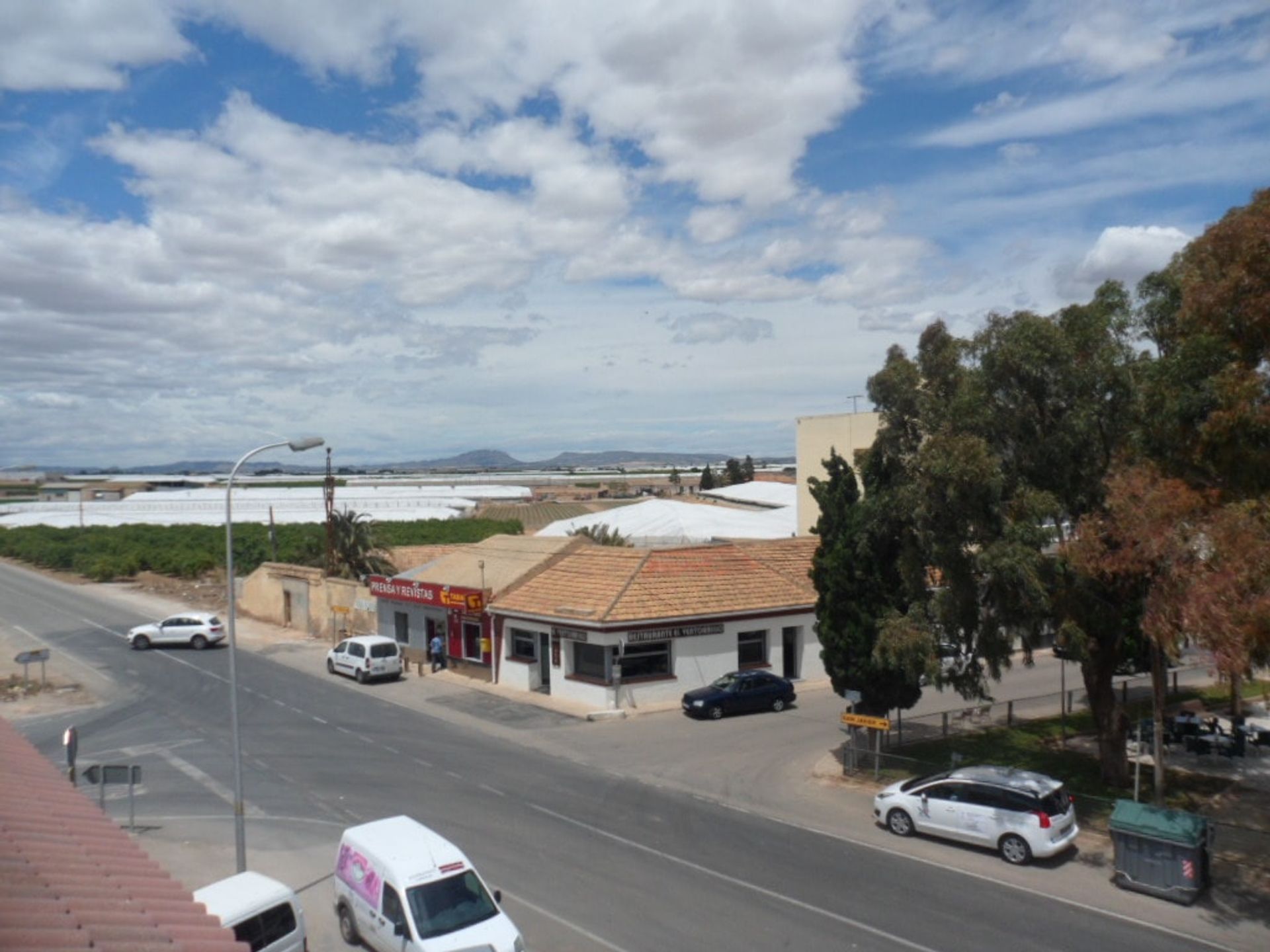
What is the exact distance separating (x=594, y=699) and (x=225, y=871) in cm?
1564

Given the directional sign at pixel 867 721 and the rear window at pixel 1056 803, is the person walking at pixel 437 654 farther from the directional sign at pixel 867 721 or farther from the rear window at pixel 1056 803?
the rear window at pixel 1056 803

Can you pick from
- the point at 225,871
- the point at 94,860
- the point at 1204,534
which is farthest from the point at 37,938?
the point at 1204,534

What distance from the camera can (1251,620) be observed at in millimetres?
13672

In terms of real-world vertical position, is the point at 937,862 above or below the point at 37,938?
below

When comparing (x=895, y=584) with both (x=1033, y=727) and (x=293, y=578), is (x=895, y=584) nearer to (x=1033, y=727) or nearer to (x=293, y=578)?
(x=1033, y=727)

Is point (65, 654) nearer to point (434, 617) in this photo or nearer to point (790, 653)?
point (434, 617)

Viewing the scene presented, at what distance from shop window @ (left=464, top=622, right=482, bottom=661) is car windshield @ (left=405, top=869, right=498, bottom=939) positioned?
2396 cm

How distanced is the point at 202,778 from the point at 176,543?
63.4 m

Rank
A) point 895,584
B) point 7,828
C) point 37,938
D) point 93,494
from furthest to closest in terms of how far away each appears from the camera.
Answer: point 93,494, point 895,584, point 7,828, point 37,938

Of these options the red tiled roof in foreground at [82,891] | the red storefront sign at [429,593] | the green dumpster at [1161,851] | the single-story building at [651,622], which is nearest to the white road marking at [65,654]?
the red storefront sign at [429,593]

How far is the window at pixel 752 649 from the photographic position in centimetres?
3481

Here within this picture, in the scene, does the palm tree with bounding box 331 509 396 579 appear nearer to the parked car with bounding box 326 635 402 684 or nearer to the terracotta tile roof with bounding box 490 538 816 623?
the parked car with bounding box 326 635 402 684

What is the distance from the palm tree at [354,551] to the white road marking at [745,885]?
102 ft

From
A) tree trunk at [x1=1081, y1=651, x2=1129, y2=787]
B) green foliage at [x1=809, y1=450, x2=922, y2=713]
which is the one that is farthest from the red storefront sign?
tree trunk at [x1=1081, y1=651, x2=1129, y2=787]
